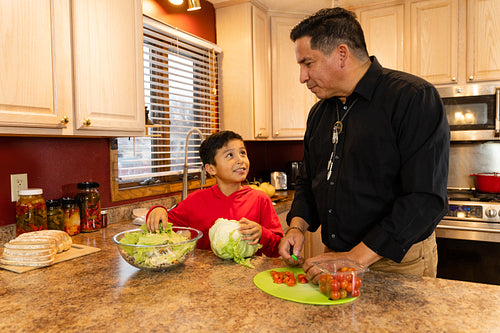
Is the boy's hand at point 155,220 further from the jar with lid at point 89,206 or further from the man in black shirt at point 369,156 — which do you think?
the jar with lid at point 89,206

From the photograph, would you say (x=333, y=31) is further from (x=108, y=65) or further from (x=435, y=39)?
(x=435, y=39)

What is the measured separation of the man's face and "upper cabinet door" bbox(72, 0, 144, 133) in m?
0.94

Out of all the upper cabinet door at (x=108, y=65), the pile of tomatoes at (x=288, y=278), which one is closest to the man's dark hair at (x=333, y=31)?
the pile of tomatoes at (x=288, y=278)

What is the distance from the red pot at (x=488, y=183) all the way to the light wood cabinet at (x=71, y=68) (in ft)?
8.73

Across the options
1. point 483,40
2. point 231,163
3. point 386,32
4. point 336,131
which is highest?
point 386,32

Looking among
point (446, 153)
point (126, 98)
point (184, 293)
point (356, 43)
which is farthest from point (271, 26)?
point (184, 293)

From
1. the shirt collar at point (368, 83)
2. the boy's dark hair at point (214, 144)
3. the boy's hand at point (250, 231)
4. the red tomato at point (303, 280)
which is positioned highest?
the shirt collar at point (368, 83)

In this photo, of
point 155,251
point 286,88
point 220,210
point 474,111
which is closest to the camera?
point 155,251

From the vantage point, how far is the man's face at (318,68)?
1.33 meters

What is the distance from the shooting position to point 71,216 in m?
1.88

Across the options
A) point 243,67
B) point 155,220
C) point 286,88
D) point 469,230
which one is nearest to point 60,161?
point 155,220

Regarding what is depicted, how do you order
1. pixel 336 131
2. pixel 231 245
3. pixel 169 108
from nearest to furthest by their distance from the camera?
1. pixel 231 245
2. pixel 336 131
3. pixel 169 108

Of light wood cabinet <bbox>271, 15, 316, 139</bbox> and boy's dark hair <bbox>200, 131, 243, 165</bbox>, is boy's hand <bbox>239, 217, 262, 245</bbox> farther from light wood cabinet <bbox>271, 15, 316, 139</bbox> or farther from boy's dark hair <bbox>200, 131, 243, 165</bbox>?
light wood cabinet <bbox>271, 15, 316, 139</bbox>

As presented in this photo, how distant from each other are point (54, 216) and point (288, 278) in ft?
4.13
